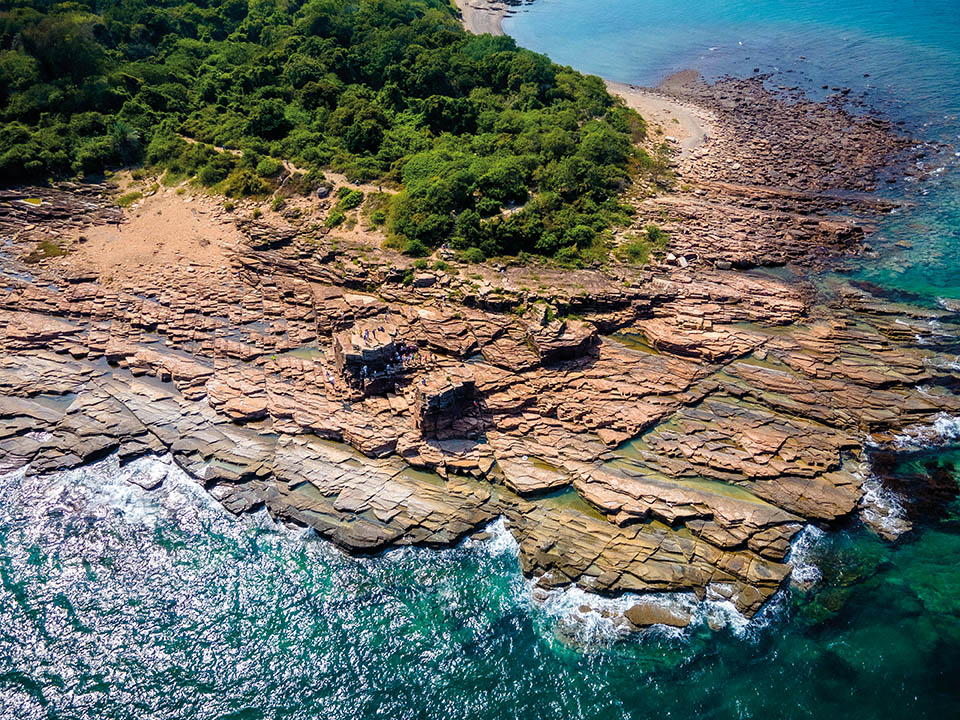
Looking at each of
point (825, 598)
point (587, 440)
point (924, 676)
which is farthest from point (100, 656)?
point (924, 676)

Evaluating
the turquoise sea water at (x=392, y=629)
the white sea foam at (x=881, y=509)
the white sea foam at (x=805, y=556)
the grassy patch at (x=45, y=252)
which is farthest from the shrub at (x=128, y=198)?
the white sea foam at (x=881, y=509)

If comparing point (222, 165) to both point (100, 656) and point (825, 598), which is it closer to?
point (100, 656)

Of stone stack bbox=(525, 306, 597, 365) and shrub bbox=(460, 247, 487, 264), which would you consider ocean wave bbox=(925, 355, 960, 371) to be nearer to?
stone stack bbox=(525, 306, 597, 365)

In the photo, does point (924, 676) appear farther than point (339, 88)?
No

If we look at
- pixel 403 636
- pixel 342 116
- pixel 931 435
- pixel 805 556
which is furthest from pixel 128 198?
pixel 931 435

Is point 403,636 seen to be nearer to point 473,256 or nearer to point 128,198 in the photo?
point 473,256

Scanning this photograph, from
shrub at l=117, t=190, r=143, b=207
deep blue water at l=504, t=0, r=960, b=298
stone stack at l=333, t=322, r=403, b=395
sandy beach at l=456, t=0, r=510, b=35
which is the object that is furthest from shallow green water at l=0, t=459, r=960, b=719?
sandy beach at l=456, t=0, r=510, b=35

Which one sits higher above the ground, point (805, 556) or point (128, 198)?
point (128, 198)
